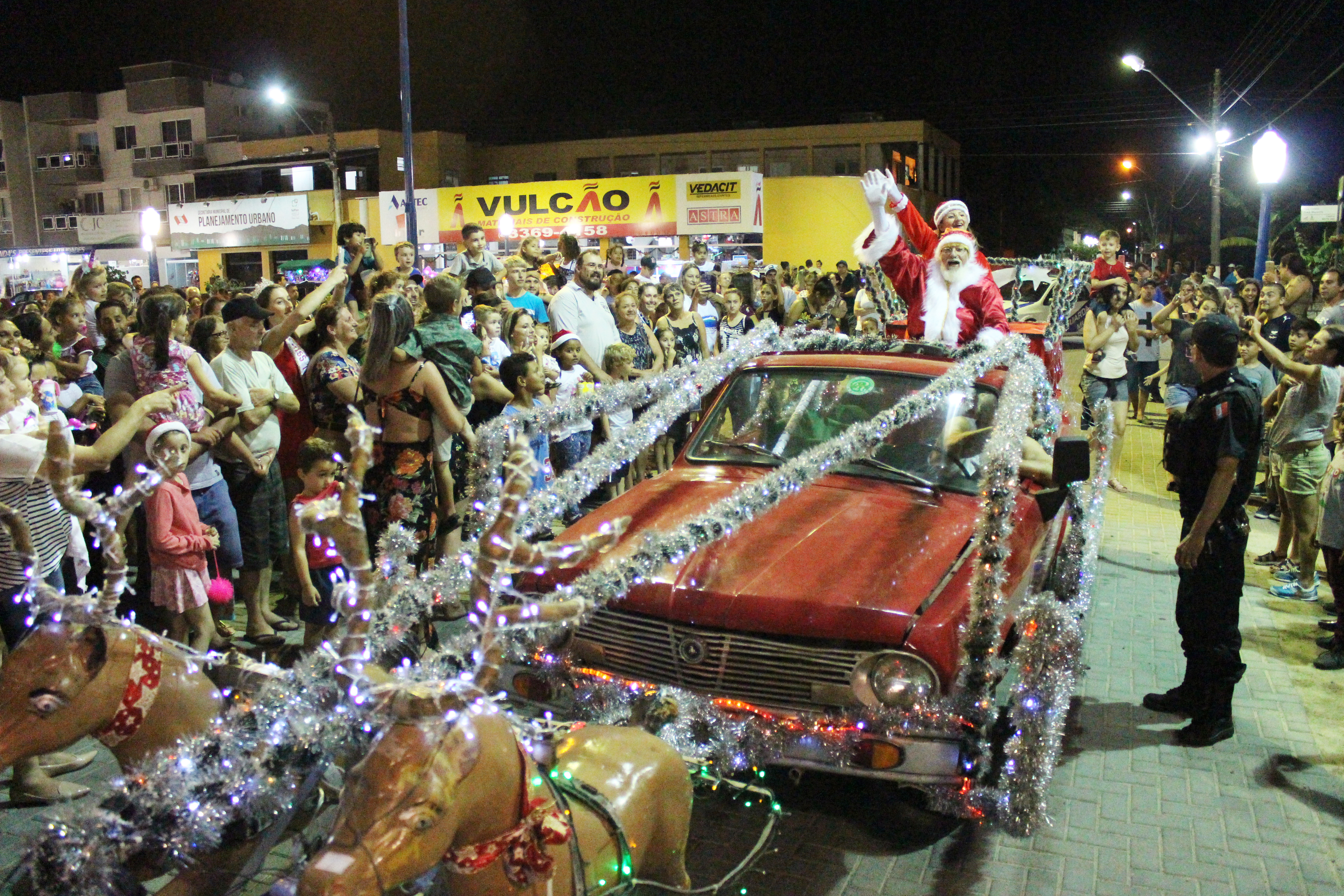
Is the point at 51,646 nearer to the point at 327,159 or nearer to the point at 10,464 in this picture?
the point at 10,464

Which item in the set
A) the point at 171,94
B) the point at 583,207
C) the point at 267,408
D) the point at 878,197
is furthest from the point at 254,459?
the point at 171,94

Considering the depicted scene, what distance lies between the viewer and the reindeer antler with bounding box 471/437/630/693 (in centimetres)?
209

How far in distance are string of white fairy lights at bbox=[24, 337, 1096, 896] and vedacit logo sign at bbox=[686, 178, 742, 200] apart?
76.1 feet

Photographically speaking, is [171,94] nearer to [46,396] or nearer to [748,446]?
[46,396]

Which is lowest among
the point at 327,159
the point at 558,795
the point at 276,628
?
the point at 276,628

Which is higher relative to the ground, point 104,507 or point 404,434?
point 104,507

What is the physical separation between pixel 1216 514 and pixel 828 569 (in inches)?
83.0

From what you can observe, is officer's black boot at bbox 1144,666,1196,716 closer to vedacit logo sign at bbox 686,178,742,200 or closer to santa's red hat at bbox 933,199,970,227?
santa's red hat at bbox 933,199,970,227

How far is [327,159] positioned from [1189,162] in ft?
146

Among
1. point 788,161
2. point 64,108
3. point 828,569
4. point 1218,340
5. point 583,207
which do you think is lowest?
point 828,569

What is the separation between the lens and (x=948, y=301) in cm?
714

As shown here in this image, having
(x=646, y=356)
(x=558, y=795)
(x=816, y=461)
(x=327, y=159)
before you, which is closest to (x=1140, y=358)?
(x=646, y=356)

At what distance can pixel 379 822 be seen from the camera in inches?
78.0

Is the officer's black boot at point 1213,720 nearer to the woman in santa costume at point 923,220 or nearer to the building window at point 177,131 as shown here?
the woman in santa costume at point 923,220
